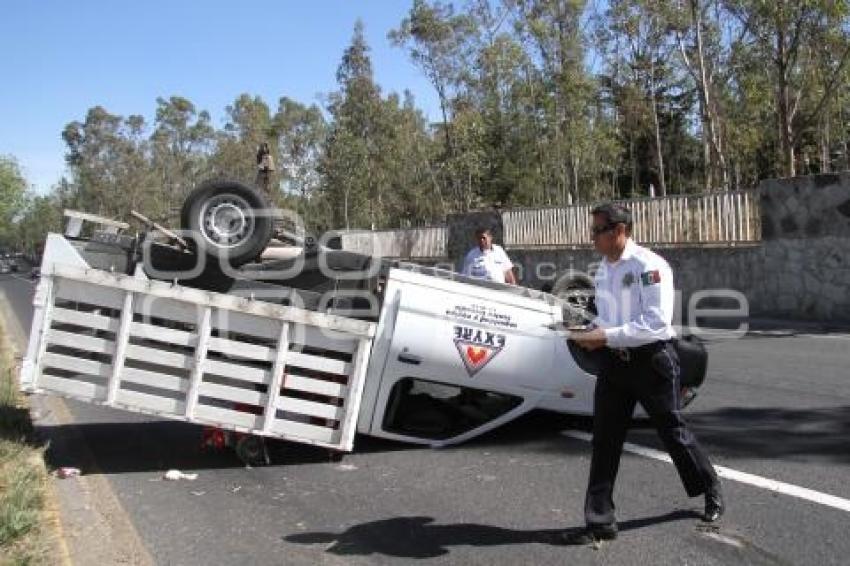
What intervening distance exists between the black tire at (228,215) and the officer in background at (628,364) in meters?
3.74

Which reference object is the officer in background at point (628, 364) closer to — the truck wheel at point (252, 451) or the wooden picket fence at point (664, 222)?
the truck wheel at point (252, 451)

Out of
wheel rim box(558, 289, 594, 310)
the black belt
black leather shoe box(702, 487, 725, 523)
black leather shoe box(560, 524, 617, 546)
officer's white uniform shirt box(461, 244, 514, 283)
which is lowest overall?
black leather shoe box(560, 524, 617, 546)

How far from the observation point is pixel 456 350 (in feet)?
20.7

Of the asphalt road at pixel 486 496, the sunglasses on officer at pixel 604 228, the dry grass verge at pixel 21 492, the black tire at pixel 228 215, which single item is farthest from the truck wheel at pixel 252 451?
the sunglasses on officer at pixel 604 228

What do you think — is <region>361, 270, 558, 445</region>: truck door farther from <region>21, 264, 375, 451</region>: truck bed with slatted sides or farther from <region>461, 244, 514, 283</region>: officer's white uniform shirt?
<region>461, 244, 514, 283</region>: officer's white uniform shirt

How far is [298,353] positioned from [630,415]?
8.05 feet

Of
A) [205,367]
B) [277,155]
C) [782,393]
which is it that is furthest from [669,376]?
[277,155]

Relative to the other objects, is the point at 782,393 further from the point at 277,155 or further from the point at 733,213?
the point at 277,155

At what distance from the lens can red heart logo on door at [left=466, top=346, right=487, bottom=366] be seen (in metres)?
6.33

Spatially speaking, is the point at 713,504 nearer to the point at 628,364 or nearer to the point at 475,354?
the point at 628,364

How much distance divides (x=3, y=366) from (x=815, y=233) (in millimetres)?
12991

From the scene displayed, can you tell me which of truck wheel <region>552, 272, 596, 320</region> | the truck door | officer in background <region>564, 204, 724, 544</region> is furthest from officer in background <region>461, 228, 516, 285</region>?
officer in background <region>564, 204, 724, 544</region>

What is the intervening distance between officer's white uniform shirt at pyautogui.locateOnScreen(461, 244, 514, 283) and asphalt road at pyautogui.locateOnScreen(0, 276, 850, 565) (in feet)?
10.5

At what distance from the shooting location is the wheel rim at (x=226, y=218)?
7590 mm
